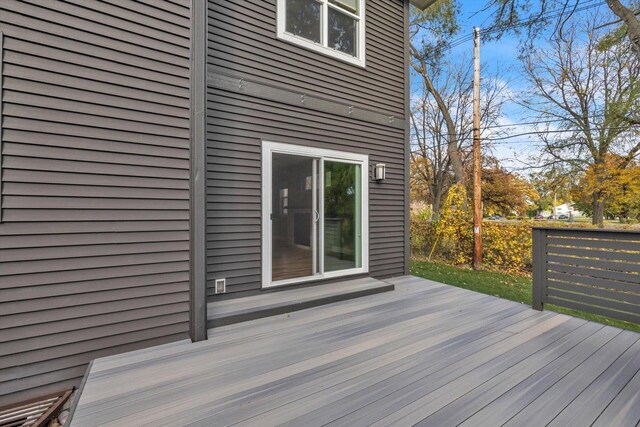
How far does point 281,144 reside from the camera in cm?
374

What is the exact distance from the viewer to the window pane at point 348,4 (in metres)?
4.34

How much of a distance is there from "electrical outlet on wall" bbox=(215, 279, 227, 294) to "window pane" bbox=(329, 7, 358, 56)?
3.50 m

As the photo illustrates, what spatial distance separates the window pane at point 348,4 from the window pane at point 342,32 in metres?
0.11

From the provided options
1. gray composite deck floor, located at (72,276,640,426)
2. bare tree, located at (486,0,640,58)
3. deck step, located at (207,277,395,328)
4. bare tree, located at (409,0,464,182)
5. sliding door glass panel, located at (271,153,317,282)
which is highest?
bare tree, located at (409,0,464,182)

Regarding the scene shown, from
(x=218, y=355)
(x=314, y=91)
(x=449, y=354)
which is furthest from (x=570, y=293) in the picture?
(x=314, y=91)

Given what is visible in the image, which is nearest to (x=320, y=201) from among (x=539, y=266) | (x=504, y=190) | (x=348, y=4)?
(x=539, y=266)

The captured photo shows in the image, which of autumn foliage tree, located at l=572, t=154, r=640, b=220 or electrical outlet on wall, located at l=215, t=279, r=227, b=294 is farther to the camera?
autumn foliage tree, located at l=572, t=154, r=640, b=220

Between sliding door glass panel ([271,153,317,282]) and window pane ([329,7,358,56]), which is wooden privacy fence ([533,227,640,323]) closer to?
sliding door glass panel ([271,153,317,282])

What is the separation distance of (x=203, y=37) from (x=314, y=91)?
1.70m

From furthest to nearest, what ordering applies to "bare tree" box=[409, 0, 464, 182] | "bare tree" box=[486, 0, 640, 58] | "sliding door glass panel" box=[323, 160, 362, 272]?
"bare tree" box=[409, 0, 464, 182]
"bare tree" box=[486, 0, 640, 58]
"sliding door glass panel" box=[323, 160, 362, 272]

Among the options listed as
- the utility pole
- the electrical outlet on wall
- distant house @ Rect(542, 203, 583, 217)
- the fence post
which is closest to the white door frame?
the electrical outlet on wall

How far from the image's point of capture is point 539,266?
3.33 m

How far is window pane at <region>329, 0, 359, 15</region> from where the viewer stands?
434cm

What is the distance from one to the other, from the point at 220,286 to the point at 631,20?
8564 millimetres
